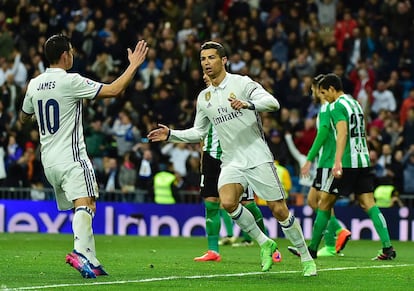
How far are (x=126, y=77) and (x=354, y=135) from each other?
4962 mm

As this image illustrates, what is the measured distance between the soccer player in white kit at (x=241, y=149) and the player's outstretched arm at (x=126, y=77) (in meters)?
1.01

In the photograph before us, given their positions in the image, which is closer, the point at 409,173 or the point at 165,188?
the point at 409,173

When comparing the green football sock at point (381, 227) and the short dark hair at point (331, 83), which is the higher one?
the short dark hair at point (331, 83)

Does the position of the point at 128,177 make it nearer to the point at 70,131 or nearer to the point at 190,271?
the point at 190,271

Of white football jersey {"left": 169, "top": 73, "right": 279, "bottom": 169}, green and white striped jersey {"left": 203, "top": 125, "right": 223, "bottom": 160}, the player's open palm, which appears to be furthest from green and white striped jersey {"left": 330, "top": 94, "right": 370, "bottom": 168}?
the player's open palm

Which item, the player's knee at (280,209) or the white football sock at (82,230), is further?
the player's knee at (280,209)

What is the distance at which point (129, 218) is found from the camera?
23578 mm

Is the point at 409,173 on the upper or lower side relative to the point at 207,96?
lower

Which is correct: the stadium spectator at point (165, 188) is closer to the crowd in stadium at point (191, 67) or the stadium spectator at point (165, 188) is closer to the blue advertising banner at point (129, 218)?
the crowd in stadium at point (191, 67)

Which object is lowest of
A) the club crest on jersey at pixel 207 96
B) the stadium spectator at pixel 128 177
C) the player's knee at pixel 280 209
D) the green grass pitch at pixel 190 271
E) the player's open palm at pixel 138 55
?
the green grass pitch at pixel 190 271

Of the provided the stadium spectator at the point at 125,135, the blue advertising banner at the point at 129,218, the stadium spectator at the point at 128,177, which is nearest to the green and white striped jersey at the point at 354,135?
the blue advertising banner at the point at 129,218

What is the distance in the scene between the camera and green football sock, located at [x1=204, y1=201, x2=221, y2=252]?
15344mm

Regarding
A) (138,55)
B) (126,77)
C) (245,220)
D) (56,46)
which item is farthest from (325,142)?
(56,46)

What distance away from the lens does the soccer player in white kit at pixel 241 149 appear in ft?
39.5
